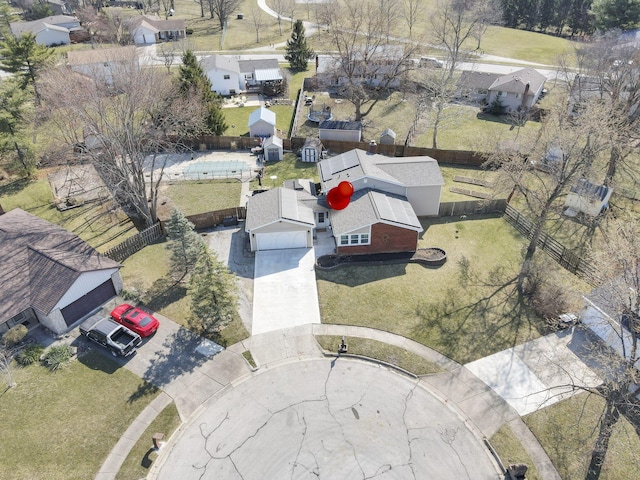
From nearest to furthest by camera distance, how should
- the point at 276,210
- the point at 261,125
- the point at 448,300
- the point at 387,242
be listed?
the point at 448,300 → the point at 387,242 → the point at 276,210 → the point at 261,125

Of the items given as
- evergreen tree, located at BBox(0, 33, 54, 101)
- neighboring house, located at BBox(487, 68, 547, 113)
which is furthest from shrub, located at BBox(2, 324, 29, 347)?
neighboring house, located at BBox(487, 68, 547, 113)

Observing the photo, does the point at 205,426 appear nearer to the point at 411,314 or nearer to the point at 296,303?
Result: the point at 296,303

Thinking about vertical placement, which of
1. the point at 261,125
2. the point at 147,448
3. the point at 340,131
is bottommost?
the point at 147,448

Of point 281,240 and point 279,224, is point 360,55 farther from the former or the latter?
point 281,240

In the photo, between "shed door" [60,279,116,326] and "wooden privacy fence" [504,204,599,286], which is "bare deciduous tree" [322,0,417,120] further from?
"shed door" [60,279,116,326]

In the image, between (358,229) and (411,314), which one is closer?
(411,314)

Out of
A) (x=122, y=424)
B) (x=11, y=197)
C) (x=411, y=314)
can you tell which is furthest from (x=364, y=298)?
(x=11, y=197)

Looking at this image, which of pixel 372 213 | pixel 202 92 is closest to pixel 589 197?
pixel 372 213
